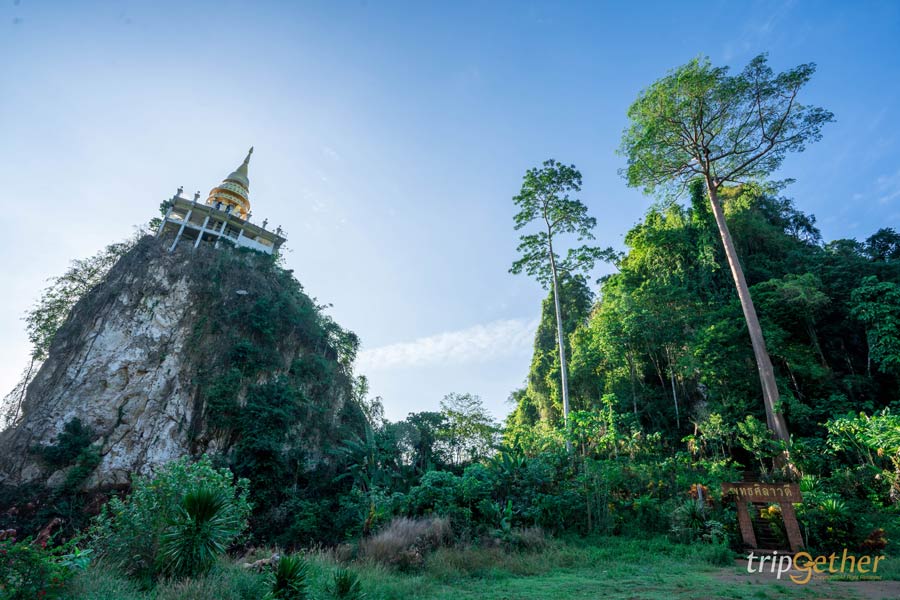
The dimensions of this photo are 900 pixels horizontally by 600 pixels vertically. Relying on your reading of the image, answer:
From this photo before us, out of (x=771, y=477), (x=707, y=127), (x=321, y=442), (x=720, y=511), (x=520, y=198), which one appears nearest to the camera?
(x=720, y=511)

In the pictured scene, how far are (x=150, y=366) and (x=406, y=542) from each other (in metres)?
19.5

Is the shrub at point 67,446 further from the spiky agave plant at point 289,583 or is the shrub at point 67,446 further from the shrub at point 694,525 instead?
the shrub at point 694,525

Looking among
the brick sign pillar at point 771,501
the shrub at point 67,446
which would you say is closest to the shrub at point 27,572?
the brick sign pillar at point 771,501

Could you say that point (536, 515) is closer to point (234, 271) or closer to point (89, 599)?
point (89, 599)

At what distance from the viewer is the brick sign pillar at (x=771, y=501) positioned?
8.29 meters

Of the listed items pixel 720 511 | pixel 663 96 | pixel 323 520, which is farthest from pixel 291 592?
pixel 663 96

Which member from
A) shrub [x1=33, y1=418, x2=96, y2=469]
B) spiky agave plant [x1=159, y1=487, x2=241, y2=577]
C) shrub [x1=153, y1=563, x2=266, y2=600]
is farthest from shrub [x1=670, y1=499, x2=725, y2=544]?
shrub [x1=33, y1=418, x2=96, y2=469]

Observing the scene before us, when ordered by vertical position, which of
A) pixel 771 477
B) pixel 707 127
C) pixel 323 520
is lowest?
pixel 323 520

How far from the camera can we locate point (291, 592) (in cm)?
484

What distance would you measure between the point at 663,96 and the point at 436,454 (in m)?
21.2

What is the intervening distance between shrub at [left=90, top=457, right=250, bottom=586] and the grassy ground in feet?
1.60

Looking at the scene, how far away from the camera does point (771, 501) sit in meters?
8.53

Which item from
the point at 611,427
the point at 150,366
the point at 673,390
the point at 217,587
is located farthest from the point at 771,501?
the point at 150,366

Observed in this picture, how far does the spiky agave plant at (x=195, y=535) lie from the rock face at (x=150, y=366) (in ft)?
51.9
